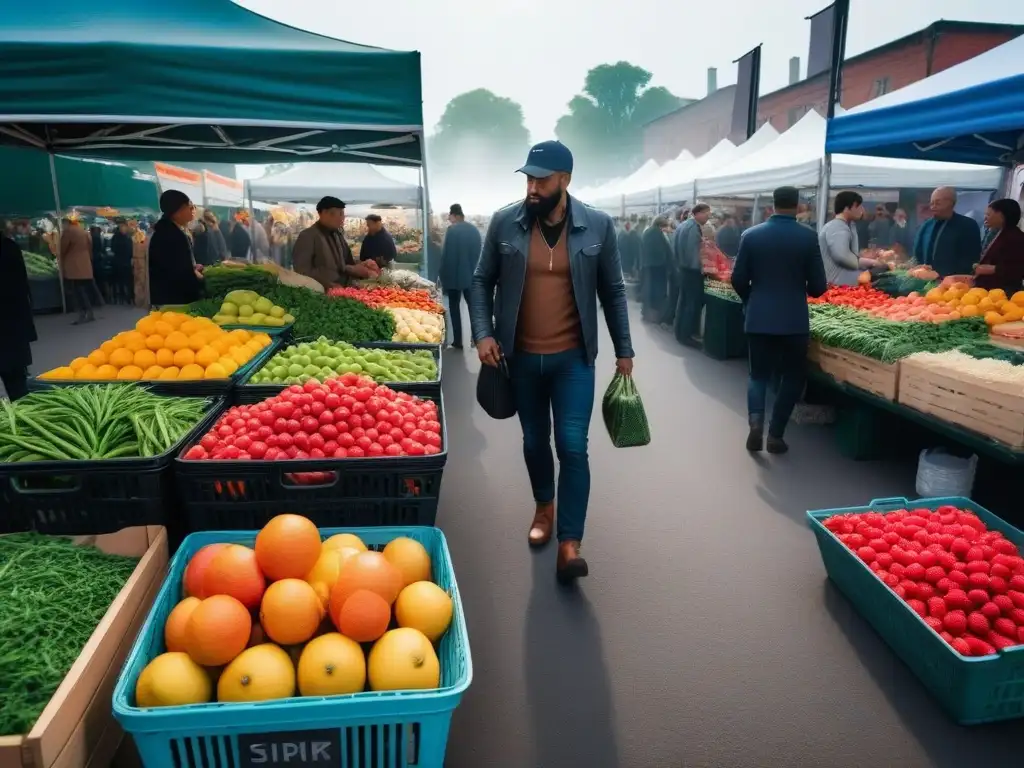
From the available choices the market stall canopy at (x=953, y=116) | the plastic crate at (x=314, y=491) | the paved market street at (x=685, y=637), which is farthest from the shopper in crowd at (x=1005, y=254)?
the plastic crate at (x=314, y=491)

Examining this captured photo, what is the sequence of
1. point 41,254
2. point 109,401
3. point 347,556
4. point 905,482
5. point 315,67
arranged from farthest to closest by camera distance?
point 41,254 < point 905,482 < point 315,67 < point 109,401 < point 347,556

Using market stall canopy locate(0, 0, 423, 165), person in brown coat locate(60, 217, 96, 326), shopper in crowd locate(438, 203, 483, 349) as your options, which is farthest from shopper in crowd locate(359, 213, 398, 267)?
person in brown coat locate(60, 217, 96, 326)

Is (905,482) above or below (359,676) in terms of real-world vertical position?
below

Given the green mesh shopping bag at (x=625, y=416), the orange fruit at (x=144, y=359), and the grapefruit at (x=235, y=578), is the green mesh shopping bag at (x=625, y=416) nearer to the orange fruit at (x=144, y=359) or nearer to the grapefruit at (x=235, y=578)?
the grapefruit at (x=235, y=578)

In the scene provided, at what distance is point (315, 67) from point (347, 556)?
303cm

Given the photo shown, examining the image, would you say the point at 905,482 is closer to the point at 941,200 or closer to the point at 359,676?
the point at 941,200

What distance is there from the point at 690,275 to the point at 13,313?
26.8 feet

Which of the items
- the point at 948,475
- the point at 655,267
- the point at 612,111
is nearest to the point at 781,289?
the point at 948,475

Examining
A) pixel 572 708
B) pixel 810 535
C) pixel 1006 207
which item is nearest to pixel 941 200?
pixel 1006 207

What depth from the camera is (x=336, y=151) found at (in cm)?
824

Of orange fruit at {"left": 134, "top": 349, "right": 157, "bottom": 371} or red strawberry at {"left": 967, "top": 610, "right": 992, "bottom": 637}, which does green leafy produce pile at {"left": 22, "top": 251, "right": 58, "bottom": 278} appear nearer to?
orange fruit at {"left": 134, "top": 349, "right": 157, "bottom": 371}

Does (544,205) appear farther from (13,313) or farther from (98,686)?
(13,313)

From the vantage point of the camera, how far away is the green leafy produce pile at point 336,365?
390 cm

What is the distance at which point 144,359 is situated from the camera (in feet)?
12.3
